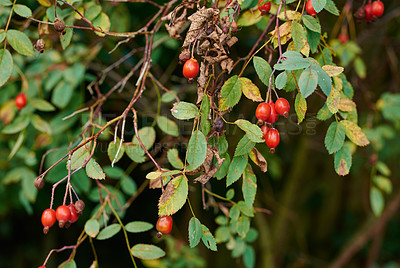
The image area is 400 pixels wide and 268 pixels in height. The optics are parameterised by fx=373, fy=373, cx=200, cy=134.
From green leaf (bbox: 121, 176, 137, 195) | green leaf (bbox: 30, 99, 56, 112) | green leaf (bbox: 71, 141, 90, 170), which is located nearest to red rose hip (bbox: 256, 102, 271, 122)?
green leaf (bbox: 71, 141, 90, 170)

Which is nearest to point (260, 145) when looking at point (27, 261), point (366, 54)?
point (366, 54)

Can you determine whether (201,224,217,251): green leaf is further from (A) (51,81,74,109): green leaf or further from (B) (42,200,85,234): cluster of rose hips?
(A) (51,81,74,109): green leaf

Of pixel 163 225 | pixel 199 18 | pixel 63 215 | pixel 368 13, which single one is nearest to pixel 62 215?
pixel 63 215

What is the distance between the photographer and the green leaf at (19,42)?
1.00 metres

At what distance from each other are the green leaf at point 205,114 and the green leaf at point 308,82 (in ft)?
0.64

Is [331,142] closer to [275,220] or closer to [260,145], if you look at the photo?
[260,145]

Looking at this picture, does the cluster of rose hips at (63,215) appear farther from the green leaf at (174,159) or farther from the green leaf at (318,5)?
the green leaf at (318,5)

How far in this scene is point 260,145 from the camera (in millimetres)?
1670

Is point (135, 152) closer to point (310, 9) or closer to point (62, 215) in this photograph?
point (62, 215)

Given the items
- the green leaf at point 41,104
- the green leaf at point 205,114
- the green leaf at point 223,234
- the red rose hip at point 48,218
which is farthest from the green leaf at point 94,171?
the green leaf at point 41,104

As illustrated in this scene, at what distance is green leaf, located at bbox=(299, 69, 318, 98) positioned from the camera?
73 centimetres

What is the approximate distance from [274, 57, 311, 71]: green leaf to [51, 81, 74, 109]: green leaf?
1.12 meters

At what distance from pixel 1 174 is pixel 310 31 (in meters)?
1.77

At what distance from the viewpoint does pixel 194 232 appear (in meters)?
0.83
